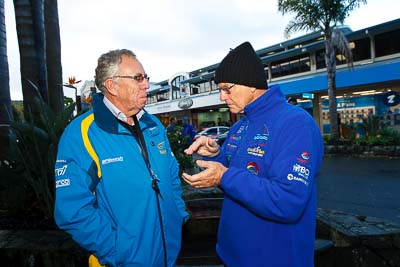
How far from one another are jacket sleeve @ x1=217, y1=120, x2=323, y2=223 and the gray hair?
1.07 m

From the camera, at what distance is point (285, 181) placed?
1.48m

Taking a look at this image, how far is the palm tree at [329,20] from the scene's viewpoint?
1501 cm

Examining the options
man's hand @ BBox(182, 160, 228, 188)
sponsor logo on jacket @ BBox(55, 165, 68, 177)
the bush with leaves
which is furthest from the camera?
the bush with leaves

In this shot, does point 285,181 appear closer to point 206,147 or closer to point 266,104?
point 266,104

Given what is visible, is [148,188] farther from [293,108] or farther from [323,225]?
[323,225]

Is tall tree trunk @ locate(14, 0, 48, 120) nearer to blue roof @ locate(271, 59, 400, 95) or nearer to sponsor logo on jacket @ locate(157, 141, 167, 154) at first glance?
sponsor logo on jacket @ locate(157, 141, 167, 154)

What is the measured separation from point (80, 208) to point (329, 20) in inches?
664

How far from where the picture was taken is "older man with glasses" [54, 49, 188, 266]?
1680 millimetres

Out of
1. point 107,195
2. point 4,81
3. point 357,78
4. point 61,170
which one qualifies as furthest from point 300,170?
point 357,78

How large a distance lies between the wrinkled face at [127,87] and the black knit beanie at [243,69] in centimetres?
56

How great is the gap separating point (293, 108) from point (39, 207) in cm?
385

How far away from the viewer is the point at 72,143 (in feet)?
5.80

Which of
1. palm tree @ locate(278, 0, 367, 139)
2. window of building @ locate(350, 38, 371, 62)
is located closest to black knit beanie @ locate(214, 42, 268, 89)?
palm tree @ locate(278, 0, 367, 139)

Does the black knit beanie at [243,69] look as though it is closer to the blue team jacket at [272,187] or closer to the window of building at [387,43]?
the blue team jacket at [272,187]
